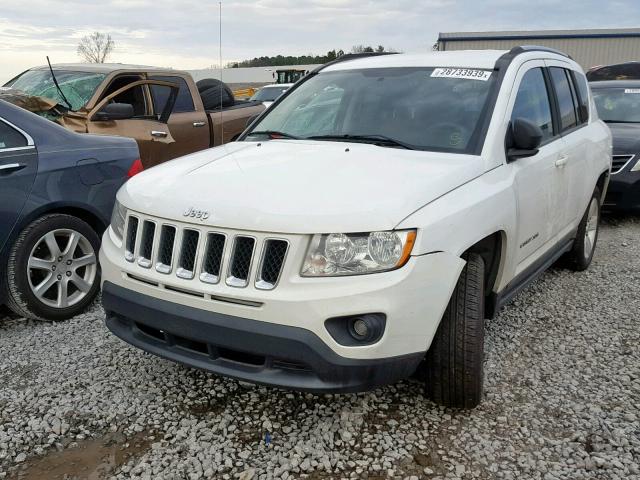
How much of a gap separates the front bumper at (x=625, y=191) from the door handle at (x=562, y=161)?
353cm

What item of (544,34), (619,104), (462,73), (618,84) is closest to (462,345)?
(462,73)

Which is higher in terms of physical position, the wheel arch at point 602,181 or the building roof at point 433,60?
the building roof at point 433,60

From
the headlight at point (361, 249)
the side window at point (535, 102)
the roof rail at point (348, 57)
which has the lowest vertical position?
the headlight at point (361, 249)

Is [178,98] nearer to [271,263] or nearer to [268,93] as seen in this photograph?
[271,263]

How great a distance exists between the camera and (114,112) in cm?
576

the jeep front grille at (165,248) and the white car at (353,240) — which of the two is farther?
the jeep front grille at (165,248)

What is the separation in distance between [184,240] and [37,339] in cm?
175

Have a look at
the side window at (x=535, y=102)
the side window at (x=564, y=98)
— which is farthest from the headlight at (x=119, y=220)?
the side window at (x=564, y=98)

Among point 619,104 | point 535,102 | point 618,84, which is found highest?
point 618,84

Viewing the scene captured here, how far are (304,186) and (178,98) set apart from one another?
5166 mm

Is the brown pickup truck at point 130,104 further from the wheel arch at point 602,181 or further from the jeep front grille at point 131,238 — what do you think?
the wheel arch at point 602,181

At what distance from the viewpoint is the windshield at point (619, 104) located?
8039mm

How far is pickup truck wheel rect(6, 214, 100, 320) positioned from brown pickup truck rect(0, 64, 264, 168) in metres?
2.04

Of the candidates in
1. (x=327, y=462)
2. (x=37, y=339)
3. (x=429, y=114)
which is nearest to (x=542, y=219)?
(x=429, y=114)
